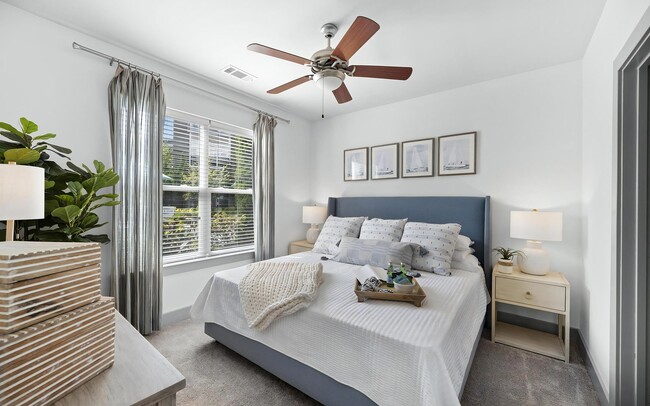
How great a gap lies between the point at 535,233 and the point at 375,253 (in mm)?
1383

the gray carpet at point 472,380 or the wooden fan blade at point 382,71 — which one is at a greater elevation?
the wooden fan blade at point 382,71

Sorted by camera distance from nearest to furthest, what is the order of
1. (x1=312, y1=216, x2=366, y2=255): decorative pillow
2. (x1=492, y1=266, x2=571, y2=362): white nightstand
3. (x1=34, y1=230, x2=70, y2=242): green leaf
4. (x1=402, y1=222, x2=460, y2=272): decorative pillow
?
(x1=34, y1=230, x2=70, y2=242): green leaf
(x1=492, y1=266, x2=571, y2=362): white nightstand
(x1=402, y1=222, x2=460, y2=272): decorative pillow
(x1=312, y1=216, x2=366, y2=255): decorative pillow

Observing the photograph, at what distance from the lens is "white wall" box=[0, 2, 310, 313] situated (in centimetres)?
195

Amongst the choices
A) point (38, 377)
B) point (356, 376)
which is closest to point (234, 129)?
point (356, 376)

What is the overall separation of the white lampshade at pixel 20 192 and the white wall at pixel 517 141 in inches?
128

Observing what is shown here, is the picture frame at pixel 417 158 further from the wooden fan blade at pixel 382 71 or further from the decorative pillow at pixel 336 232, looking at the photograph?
the wooden fan blade at pixel 382 71

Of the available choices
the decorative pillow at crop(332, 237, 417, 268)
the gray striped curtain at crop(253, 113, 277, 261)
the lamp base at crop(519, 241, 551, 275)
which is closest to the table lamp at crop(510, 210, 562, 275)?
the lamp base at crop(519, 241, 551, 275)

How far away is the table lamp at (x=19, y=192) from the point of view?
129 centimetres

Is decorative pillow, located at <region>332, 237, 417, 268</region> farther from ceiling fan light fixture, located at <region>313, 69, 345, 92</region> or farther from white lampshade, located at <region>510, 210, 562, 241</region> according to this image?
ceiling fan light fixture, located at <region>313, 69, 345, 92</region>

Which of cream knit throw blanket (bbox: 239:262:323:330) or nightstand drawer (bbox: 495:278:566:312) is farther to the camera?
nightstand drawer (bbox: 495:278:566:312)

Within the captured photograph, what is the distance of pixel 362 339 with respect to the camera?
1.39 m

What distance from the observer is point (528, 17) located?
6.51 feet

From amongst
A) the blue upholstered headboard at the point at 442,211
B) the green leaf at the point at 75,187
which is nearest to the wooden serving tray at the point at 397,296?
the blue upholstered headboard at the point at 442,211

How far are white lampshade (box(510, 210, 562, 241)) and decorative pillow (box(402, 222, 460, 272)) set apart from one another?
514 mm
